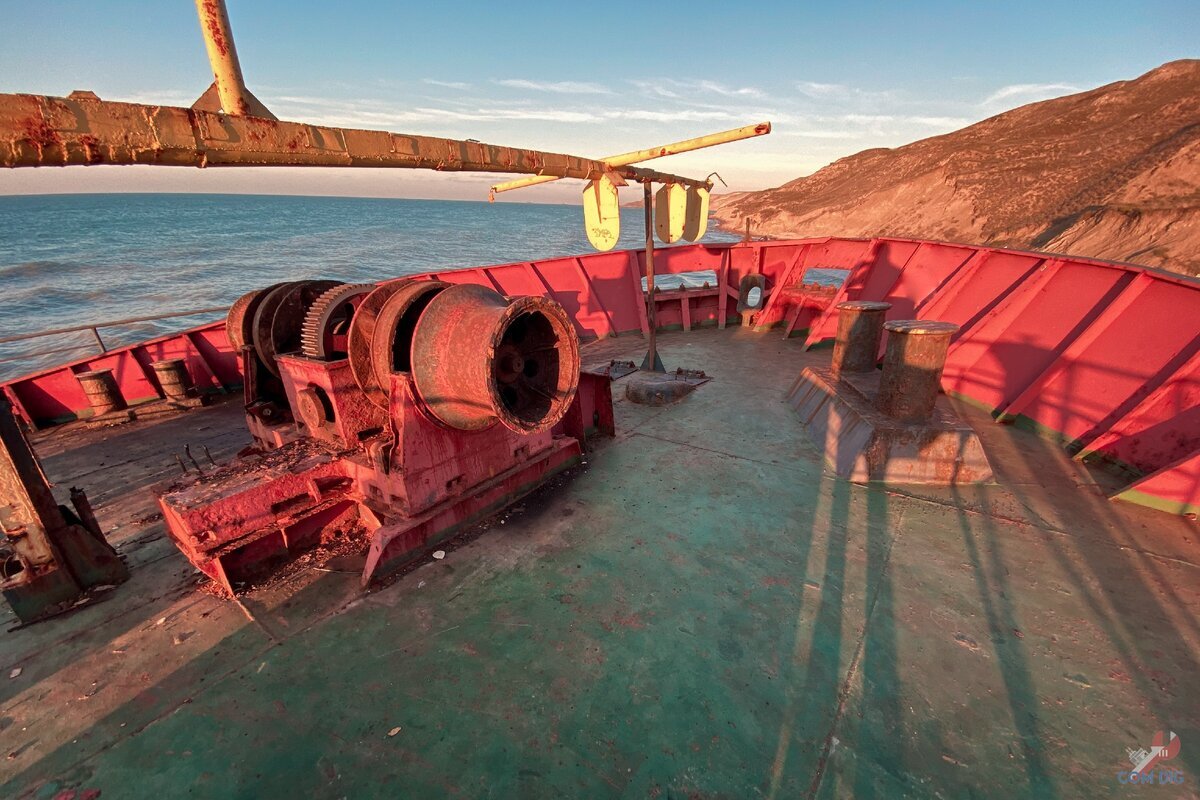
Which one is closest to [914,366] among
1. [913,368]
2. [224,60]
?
[913,368]

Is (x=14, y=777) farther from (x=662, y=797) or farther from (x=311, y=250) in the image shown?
(x=311, y=250)

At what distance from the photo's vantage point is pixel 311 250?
42.2 metres

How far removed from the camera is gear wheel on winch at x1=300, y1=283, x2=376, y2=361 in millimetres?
4047

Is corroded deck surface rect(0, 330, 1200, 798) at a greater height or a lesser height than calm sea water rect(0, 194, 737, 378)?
lesser

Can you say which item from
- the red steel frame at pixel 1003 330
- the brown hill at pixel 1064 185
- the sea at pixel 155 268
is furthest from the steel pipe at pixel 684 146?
the brown hill at pixel 1064 185

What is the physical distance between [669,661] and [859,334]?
4.80m

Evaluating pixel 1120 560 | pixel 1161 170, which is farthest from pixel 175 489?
pixel 1161 170

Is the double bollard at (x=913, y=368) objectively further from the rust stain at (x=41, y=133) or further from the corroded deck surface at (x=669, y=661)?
the rust stain at (x=41, y=133)

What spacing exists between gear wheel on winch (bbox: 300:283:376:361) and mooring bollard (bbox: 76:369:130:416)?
554 centimetres

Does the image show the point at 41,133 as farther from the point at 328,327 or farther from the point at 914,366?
the point at 914,366

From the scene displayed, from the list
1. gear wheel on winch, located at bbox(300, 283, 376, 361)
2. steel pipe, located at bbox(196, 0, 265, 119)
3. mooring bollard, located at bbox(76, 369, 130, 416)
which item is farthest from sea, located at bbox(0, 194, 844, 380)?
steel pipe, located at bbox(196, 0, 265, 119)

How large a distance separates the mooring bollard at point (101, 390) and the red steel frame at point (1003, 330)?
294mm

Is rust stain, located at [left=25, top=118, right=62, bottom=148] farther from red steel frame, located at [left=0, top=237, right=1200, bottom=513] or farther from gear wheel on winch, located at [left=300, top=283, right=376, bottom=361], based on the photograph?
red steel frame, located at [left=0, top=237, right=1200, bottom=513]

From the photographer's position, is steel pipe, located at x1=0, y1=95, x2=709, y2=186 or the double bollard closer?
steel pipe, located at x1=0, y1=95, x2=709, y2=186
